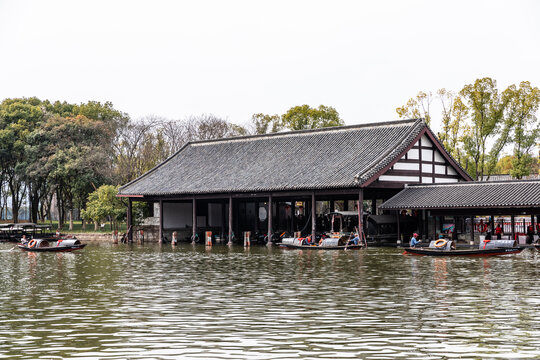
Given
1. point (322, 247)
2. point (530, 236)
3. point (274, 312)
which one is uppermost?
point (530, 236)

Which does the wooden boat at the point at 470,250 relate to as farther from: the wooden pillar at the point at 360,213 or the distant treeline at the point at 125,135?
the distant treeline at the point at 125,135

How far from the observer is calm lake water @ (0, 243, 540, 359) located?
11.8m

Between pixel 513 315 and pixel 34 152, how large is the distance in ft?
206

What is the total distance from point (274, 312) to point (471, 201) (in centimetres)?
2642

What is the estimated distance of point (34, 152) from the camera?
71188 mm

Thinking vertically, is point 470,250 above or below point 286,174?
below

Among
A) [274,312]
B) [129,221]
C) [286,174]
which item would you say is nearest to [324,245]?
[286,174]

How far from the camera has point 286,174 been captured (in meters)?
46.8

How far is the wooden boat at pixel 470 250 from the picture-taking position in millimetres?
32562

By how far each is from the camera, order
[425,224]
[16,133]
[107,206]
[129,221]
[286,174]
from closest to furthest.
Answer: [425,224] < [286,174] < [129,221] < [107,206] < [16,133]

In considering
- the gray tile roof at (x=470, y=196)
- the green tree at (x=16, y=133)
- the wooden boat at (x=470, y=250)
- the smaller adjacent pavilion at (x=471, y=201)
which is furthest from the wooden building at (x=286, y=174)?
the green tree at (x=16, y=133)

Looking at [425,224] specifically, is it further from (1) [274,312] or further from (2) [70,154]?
(2) [70,154]

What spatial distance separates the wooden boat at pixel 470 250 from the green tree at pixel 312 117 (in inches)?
1707

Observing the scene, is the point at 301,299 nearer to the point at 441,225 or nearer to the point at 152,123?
the point at 441,225
